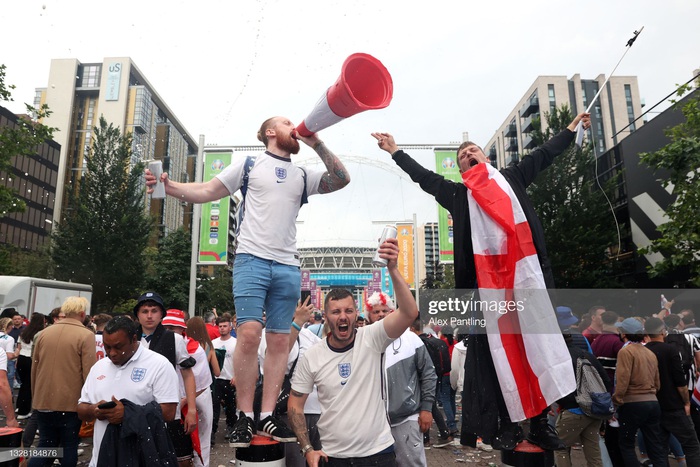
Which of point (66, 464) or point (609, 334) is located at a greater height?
point (609, 334)

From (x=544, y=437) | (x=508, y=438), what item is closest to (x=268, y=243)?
(x=508, y=438)

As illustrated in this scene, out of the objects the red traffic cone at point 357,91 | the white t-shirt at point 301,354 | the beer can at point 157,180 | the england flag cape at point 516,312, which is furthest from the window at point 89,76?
the england flag cape at point 516,312

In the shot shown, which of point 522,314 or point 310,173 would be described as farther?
point 310,173

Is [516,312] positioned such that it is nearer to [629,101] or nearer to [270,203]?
[270,203]

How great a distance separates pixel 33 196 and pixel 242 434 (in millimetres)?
62727

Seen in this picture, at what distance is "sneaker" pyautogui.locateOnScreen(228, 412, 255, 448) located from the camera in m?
2.90

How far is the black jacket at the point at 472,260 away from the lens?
110 inches

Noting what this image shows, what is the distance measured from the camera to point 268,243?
127 inches

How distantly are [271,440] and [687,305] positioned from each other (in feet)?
66.8

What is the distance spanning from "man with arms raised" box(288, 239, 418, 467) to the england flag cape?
1.72 feet

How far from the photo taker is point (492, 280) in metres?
2.78

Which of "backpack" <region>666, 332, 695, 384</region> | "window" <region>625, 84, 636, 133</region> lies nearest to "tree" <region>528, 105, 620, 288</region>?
"backpack" <region>666, 332, 695, 384</region>

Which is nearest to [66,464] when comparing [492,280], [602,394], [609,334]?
[492,280]

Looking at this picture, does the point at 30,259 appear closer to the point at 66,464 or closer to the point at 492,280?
the point at 66,464
